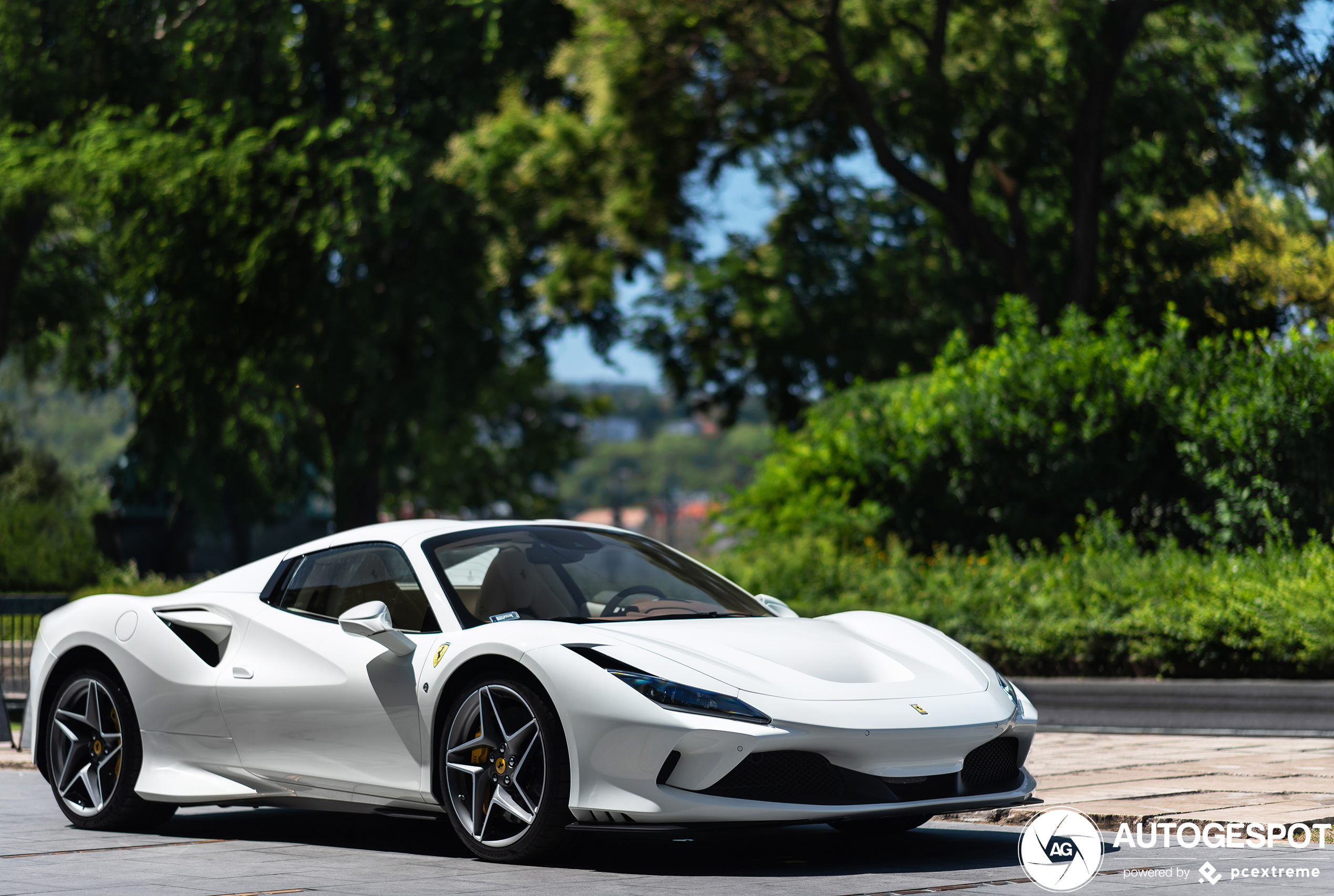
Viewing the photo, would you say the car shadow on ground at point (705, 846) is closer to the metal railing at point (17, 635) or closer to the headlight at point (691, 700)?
the headlight at point (691, 700)

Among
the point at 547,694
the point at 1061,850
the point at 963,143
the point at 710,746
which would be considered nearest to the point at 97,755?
the point at 547,694

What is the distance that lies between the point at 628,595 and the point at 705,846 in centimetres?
111

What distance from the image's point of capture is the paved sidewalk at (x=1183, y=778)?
7547mm

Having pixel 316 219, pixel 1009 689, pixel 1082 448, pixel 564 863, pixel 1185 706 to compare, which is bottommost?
pixel 1185 706

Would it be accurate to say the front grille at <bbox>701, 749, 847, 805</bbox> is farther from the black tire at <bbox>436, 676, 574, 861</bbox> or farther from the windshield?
the windshield

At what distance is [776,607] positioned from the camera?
800 cm

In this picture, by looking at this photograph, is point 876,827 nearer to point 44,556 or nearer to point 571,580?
point 571,580

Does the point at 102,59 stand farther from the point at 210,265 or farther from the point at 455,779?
the point at 455,779

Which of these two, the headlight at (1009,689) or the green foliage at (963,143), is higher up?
the green foliage at (963,143)

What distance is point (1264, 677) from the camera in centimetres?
1212

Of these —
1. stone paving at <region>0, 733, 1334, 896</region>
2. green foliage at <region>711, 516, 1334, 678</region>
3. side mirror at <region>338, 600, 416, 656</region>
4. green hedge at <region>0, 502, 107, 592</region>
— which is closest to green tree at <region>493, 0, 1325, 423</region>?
green foliage at <region>711, 516, 1334, 678</region>

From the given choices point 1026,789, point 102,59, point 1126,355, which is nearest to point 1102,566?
point 1126,355

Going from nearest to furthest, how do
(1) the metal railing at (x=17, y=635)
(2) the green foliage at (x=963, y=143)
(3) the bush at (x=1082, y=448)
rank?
(1) the metal railing at (x=17, y=635) < (3) the bush at (x=1082, y=448) < (2) the green foliage at (x=963, y=143)

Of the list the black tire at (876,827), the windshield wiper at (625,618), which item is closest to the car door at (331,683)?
the windshield wiper at (625,618)
